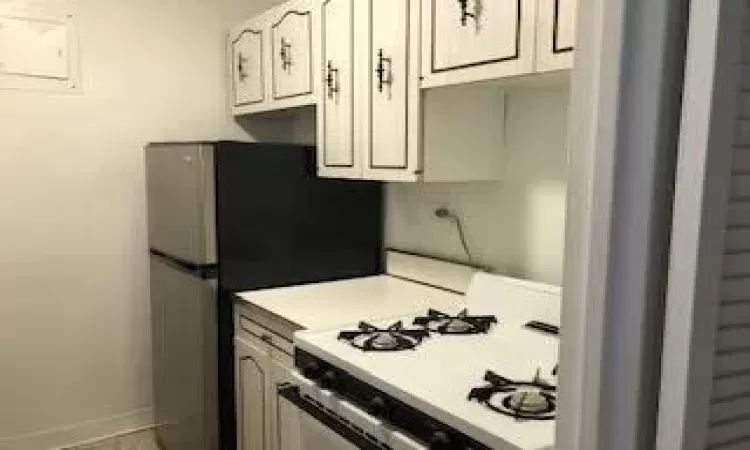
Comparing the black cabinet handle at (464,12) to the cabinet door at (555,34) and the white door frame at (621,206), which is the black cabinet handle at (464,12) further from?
the white door frame at (621,206)

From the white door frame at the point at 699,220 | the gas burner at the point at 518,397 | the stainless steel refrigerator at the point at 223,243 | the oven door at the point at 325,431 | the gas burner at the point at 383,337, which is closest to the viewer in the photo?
the white door frame at the point at 699,220

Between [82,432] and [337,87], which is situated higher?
[337,87]

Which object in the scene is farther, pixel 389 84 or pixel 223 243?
pixel 223 243

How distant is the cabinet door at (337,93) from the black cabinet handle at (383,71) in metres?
0.17

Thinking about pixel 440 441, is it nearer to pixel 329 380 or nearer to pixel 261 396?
pixel 329 380

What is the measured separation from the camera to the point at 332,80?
2.33 metres

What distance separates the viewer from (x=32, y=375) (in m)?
2.78

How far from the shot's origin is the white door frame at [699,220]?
50cm

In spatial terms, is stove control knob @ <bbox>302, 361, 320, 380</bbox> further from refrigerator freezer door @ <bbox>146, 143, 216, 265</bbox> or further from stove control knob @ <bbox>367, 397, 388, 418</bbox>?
refrigerator freezer door @ <bbox>146, 143, 216, 265</bbox>

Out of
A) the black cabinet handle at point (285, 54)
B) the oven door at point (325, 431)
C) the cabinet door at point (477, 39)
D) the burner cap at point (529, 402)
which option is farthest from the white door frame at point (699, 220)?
the black cabinet handle at point (285, 54)

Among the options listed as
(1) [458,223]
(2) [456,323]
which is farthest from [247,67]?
(2) [456,323]

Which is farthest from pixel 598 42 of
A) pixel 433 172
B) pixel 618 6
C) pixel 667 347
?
pixel 433 172

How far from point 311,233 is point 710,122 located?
6.87 ft

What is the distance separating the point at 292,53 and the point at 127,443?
2.10m
